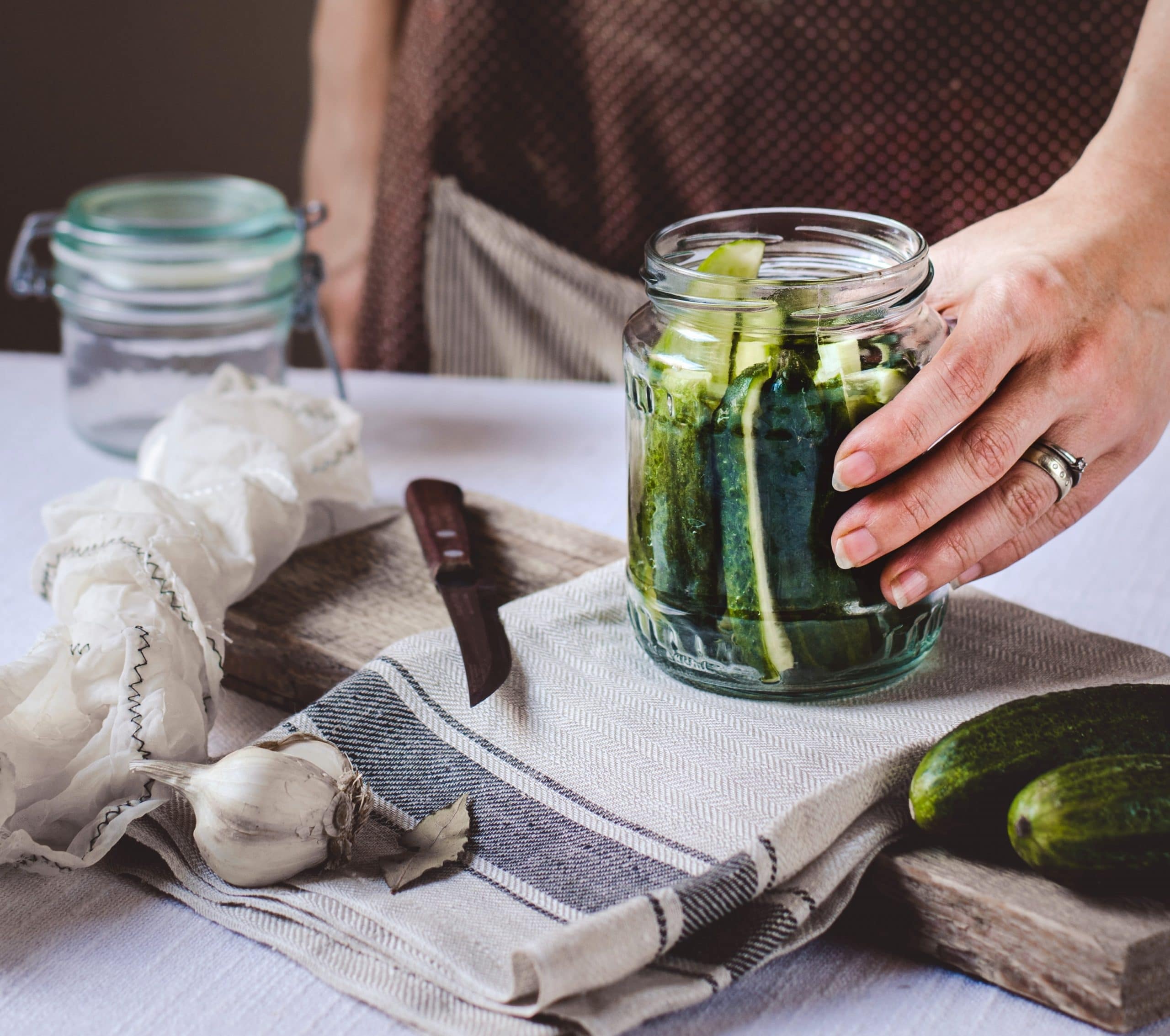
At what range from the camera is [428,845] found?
662mm

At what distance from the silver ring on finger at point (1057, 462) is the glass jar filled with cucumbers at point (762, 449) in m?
0.10

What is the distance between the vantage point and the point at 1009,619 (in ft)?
2.81

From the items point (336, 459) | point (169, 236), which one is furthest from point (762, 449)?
point (169, 236)

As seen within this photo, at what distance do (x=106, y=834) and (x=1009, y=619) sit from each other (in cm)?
59

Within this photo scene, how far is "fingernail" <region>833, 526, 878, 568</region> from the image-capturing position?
68cm

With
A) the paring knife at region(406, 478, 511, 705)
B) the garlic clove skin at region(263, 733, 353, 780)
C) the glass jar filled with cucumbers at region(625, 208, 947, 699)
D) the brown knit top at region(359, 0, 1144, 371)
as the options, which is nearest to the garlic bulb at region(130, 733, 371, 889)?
the garlic clove skin at region(263, 733, 353, 780)

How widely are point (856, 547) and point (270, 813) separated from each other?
1.12 ft

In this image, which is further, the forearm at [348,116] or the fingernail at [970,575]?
the forearm at [348,116]

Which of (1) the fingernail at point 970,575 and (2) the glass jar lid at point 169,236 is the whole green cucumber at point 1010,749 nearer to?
(1) the fingernail at point 970,575

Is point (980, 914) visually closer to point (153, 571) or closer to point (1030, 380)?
point (1030, 380)

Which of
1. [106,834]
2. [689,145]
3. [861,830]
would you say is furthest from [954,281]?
[689,145]

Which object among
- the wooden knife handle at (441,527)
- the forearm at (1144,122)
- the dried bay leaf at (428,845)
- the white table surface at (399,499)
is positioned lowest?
the white table surface at (399,499)

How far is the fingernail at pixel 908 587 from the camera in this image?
714 mm

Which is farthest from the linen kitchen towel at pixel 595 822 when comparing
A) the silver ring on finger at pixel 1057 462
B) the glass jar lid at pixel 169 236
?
the glass jar lid at pixel 169 236
